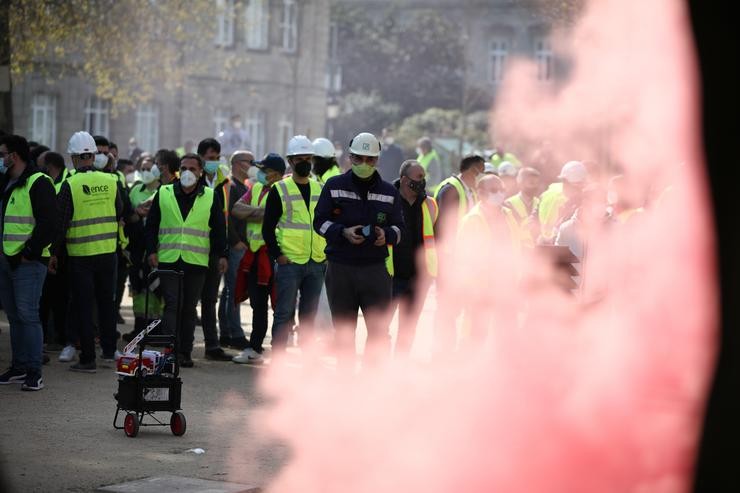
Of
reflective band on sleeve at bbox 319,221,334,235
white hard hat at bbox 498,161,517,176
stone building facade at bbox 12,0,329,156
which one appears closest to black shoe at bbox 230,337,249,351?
reflective band on sleeve at bbox 319,221,334,235

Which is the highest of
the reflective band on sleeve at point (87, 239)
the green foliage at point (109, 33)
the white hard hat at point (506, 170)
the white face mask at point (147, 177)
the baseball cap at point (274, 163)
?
the green foliage at point (109, 33)

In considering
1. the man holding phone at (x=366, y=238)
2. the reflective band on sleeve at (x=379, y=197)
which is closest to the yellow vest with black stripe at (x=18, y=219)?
the man holding phone at (x=366, y=238)

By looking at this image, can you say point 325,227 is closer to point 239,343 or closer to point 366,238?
point 366,238

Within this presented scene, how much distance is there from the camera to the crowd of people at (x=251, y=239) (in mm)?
11531

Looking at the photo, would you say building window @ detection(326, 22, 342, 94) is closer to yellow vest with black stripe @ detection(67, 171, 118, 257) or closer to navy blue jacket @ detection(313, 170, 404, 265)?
yellow vest with black stripe @ detection(67, 171, 118, 257)

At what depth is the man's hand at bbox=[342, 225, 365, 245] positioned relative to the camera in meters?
11.2

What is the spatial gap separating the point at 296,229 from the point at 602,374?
23.7 ft

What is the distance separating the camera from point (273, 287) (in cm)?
1433

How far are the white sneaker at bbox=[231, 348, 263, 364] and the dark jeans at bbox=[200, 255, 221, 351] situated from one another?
351 mm

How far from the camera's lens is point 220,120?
165ft

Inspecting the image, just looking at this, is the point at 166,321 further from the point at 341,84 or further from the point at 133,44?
the point at 341,84

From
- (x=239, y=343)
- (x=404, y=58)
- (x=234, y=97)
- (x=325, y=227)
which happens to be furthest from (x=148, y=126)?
(x=325, y=227)

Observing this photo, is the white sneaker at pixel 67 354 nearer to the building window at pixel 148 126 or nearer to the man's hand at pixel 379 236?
the man's hand at pixel 379 236

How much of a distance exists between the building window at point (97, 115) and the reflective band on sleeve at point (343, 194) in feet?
111
